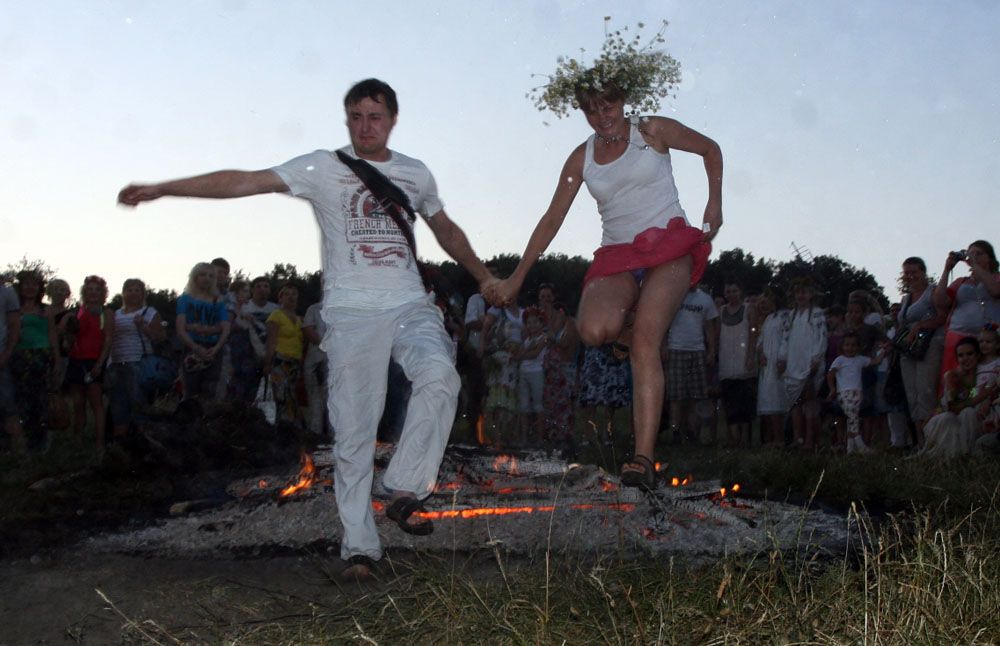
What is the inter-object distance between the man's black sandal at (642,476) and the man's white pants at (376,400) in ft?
3.64

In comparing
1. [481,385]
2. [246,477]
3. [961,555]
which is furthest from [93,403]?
[961,555]

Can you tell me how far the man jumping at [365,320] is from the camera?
5.68 meters

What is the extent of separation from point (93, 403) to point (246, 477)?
5605 millimetres

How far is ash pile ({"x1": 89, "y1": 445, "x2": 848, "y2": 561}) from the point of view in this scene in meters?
6.06

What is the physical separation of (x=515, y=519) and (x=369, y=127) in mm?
2193

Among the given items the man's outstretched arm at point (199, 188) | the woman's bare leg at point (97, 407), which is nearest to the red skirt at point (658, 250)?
the man's outstretched arm at point (199, 188)

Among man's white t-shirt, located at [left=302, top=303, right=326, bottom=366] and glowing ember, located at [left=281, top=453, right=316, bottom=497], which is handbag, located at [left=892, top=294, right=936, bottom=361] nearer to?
man's white t-shirt, located at [left=302, top=303, right=326, bottom=366]

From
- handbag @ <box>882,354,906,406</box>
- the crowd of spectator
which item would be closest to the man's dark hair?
the crowd of spectator

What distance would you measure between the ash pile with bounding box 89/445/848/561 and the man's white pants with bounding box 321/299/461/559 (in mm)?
372

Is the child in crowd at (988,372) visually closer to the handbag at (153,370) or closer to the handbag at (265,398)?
the handbag at (265,398)

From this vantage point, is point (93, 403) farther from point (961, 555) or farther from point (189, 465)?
point (961, 555)

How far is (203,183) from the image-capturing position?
5.76m

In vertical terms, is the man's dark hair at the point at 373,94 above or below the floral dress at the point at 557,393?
above

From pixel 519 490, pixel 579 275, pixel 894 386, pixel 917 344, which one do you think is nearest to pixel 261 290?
pixel 894 386
